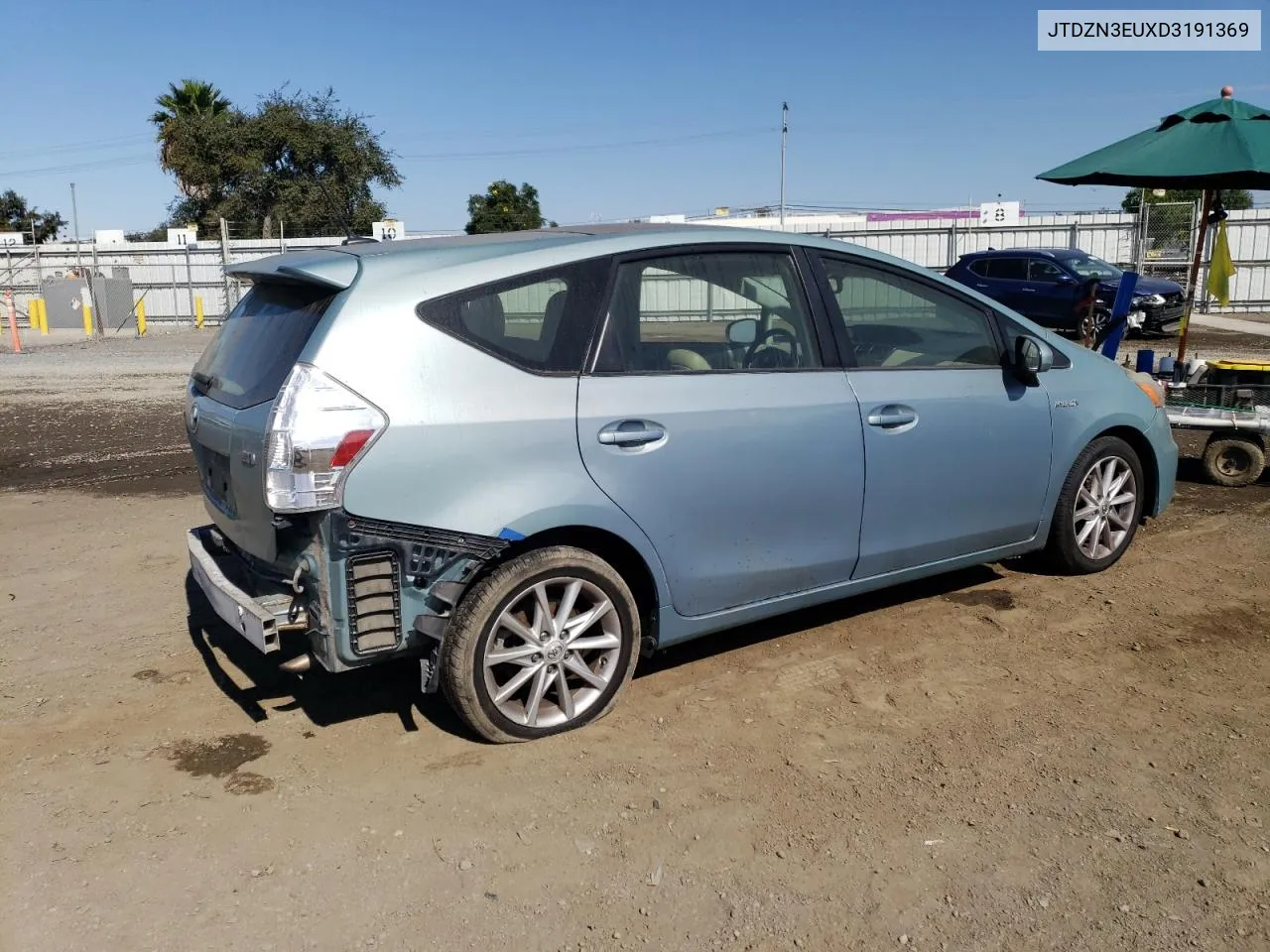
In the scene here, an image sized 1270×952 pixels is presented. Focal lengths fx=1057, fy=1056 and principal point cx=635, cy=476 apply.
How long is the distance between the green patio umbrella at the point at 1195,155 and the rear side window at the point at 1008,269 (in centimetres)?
1212

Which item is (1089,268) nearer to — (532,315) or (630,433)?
(630,433)

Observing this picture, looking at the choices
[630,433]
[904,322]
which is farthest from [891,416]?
[630,433]

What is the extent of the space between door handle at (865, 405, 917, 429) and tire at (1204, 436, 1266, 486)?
434cm

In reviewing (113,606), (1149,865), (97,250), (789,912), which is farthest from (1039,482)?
(97,250)

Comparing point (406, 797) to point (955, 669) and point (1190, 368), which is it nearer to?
point (955, 669)

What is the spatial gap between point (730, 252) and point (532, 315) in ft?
3.15

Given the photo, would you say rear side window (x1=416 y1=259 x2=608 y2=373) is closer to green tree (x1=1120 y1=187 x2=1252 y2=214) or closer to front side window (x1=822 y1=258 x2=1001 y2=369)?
front side window (x1=822 y1=258 x2=1001 y2=369)

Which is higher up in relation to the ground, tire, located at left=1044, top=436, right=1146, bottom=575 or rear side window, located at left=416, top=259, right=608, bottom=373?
rear side window, located at left=416, top=259, right=608, bottom=373

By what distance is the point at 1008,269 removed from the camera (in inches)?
808

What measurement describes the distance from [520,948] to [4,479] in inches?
298

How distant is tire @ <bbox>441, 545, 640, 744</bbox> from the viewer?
11.3 ft

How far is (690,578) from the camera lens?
389 centimetres

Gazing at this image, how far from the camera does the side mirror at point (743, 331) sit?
4.09 meters

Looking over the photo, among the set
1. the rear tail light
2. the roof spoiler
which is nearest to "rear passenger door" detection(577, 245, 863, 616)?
the rear tail light
